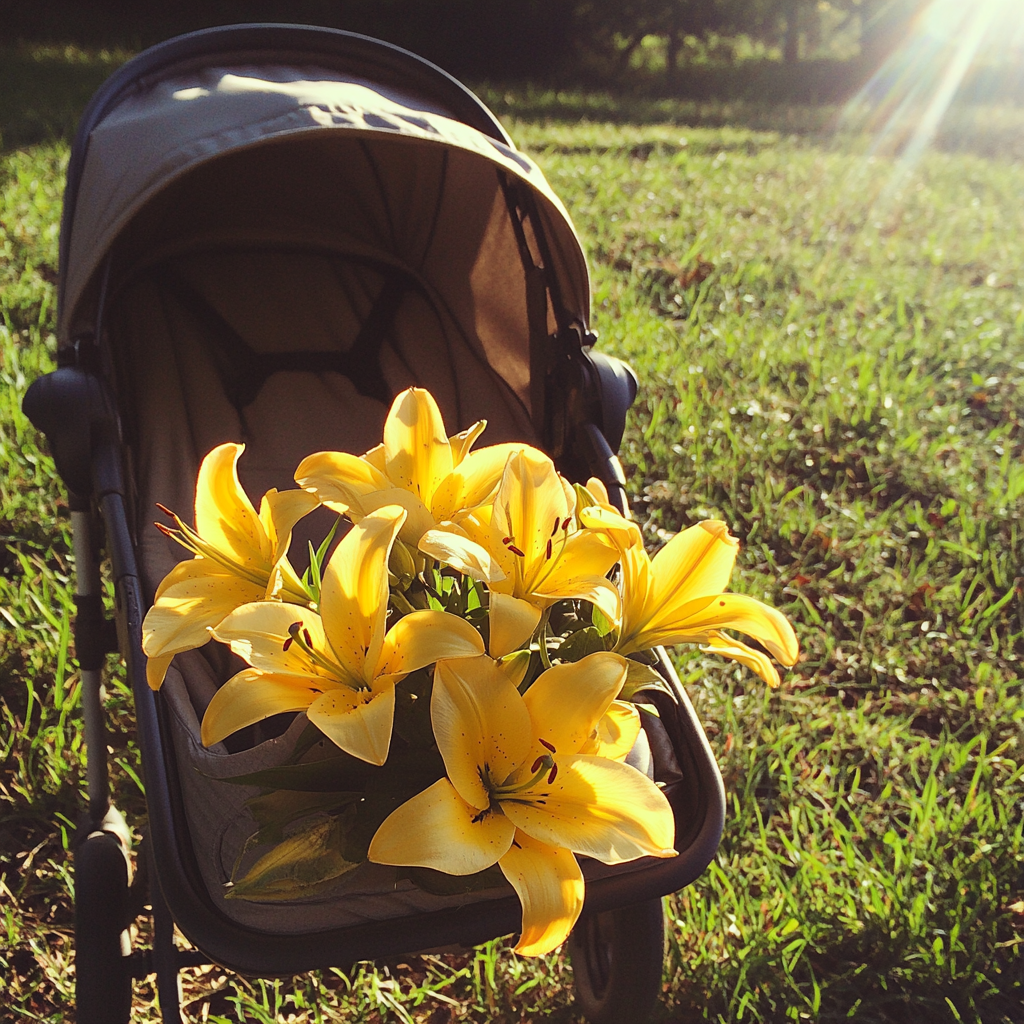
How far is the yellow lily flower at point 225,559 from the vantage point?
0.91m

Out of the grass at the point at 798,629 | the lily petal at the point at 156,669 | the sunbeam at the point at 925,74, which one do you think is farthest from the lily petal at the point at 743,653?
the sunbeam at the point at 925,74

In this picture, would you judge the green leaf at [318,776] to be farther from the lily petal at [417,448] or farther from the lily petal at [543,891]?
the lily petal at [417,448]

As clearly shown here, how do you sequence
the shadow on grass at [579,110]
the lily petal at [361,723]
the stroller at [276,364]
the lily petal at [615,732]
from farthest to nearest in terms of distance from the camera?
the shadow on grass at [579,110], the stroller at [276,364], the lily petal at [615,732], the lily petal at [361,723]

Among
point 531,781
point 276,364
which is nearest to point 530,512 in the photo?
point 531,781

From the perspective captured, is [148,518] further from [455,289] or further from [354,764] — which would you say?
[354,764]

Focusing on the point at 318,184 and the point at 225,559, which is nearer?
the point at 225,559

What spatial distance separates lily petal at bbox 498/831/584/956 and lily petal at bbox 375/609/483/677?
0.61 feet

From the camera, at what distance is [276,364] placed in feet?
7.95

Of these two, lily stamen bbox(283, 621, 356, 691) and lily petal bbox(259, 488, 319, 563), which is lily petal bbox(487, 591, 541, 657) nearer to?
lily stamen bbox(283, 621, 356, 691)

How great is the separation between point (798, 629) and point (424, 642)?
203 cm

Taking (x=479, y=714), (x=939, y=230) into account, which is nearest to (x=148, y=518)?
(x=479, y=714)

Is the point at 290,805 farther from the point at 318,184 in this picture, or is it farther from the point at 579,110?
the point at 579,110

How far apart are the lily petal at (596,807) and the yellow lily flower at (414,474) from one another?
9.8 inches

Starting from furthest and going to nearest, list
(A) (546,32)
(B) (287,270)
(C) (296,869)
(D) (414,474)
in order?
(A) (546,32), (B) (287,270), (D) (414,474), (C) (296,869)
